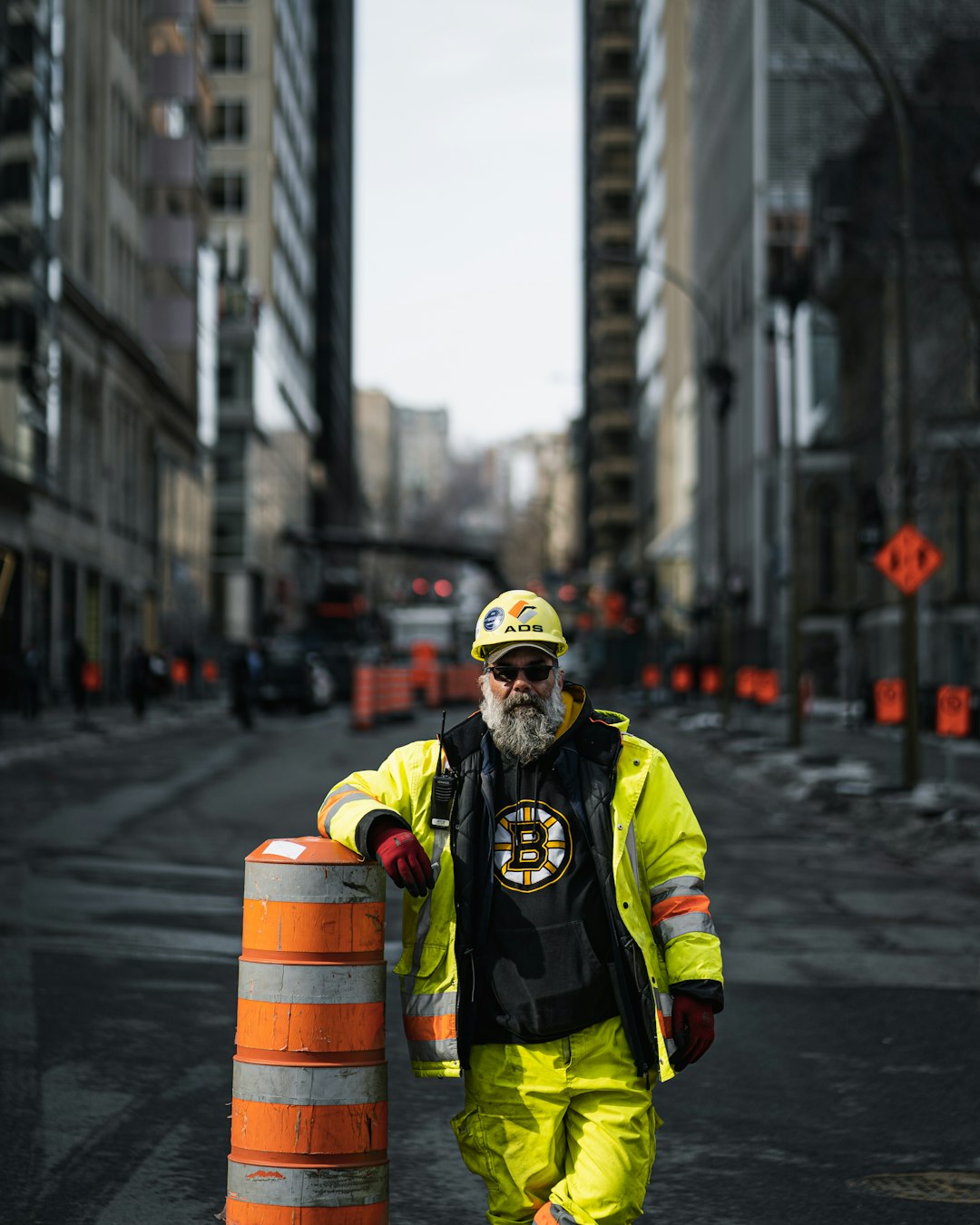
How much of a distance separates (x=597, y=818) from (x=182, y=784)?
1896 cm

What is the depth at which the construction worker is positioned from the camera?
166 inches

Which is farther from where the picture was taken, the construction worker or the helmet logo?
the helmet logo

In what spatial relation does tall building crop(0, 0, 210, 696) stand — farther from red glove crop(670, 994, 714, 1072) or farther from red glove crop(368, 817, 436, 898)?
red glove crop(670, 994, 714, 1072)

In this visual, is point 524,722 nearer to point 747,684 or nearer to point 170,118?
point 747,684

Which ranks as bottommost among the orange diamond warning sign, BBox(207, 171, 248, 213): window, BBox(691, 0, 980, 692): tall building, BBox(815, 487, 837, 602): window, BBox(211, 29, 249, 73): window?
the orange diamond warning sign

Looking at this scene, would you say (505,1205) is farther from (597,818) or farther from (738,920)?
(738,920)

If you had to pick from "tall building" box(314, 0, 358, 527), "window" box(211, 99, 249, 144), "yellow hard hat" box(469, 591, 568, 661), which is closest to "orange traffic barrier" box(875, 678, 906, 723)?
"yellow hard hat" box(469, 591, 568, 661)

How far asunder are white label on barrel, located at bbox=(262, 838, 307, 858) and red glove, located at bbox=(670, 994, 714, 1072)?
93 cm

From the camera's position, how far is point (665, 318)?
9200 cm

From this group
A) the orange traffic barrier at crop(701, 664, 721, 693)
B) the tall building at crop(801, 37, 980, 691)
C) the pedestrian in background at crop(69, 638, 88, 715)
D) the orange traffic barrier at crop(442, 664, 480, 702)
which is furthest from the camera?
the orange traffic barrier at crop(442, 664, 480, 702)

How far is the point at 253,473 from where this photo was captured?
88.2m

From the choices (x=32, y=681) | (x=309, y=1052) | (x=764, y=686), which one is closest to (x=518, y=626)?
(x=309, y=1052)

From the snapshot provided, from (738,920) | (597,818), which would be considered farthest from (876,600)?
(597,818)

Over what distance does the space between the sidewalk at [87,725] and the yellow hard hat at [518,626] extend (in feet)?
71.8
